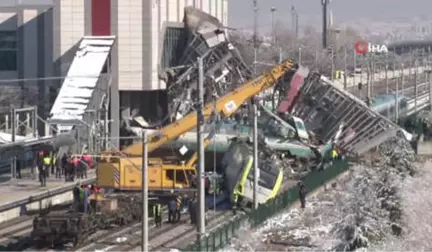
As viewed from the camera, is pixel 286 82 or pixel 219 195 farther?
pixel 286 82

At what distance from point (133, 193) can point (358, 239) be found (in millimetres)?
14132

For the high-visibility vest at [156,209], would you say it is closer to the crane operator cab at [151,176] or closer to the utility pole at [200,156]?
the crane operator cab at [151,176]

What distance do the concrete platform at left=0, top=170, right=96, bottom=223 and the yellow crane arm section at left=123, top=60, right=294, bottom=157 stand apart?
3262 mm

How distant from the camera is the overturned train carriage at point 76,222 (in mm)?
26219

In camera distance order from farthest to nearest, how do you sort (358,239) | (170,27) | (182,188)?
(170,27) → (182,188) → (358,239)

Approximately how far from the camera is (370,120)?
163 ft

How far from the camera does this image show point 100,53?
5125 cm

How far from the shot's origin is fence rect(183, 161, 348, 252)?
22.8 m

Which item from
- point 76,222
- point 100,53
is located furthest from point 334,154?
point 76,222

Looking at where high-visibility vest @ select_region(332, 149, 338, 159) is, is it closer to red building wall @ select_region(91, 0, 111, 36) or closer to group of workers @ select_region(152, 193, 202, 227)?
red building wall @ select_region(91, 0, 111, 36)

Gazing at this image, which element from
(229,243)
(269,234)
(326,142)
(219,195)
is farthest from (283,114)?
(229,243)

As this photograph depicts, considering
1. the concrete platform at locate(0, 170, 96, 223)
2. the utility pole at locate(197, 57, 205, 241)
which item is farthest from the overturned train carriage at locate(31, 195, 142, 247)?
the utility pole at locate(197, 57, 205, 241)

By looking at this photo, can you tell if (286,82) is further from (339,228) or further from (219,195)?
(339,228)

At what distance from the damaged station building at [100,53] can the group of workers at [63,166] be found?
464cm
